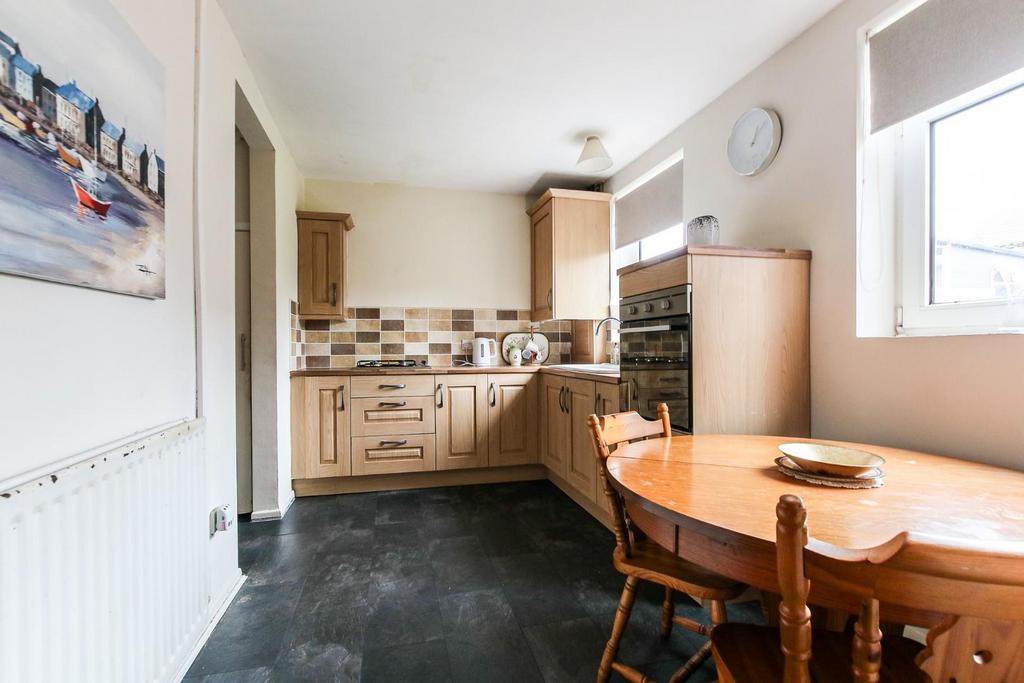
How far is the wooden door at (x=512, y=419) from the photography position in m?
3.47

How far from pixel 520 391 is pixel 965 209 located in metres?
2.63

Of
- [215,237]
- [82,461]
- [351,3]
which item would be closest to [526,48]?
[351,3]

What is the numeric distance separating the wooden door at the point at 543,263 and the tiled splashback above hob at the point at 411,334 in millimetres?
256

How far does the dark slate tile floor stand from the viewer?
1.50 metres

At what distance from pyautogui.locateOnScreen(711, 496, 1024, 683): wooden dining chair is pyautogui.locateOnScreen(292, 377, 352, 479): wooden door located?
3051 mm

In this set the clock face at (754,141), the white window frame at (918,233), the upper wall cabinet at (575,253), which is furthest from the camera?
the upper wall cabinet at (575,253)

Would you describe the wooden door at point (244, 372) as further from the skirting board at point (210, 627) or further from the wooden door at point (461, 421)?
the wooden door at point (461, 421)

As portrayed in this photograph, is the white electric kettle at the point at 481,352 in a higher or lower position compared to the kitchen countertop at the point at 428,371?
higher

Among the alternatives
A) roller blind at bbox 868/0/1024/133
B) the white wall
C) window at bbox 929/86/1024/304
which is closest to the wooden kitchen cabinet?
window at bbox 929/86/1024/304

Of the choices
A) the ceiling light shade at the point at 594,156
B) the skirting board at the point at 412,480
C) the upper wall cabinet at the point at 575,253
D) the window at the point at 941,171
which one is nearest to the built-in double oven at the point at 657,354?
the window at the point at 941,171

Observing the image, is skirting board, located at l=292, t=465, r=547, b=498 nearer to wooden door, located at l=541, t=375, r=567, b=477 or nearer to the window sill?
wooden door, located at l=541, t=375, r=567, b=477

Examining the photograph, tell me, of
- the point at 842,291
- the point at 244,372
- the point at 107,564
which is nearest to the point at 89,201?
the point at 107,564

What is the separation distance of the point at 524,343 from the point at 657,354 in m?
2.09

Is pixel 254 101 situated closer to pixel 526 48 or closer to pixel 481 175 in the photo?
pixel 526 48
